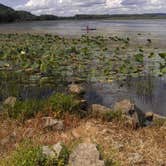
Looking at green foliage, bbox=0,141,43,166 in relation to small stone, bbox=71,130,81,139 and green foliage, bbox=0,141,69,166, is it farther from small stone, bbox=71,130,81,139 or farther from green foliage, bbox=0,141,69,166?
small stone, bbox=71,130,81,139

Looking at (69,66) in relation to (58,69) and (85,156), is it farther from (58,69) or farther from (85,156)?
(85,156)

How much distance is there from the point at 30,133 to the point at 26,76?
25.9 ft

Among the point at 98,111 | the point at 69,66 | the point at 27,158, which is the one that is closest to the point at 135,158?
the point at 27,158

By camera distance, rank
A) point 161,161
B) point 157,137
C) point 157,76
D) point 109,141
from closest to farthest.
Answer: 1. point 161,161
2. point 109,141
3. point 157,137
4. point 157,76

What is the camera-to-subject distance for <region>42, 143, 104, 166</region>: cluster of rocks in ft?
18.6

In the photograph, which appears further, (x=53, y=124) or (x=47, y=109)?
(x=47, y=109)

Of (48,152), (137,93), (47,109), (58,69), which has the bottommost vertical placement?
(137,93)

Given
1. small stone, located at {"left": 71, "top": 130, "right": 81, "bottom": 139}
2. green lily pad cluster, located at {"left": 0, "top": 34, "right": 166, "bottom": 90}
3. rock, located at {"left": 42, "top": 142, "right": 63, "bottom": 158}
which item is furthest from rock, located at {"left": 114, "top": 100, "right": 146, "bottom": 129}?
green lily pad cluster, located at {"left": 0, "top": 34, "right": 166, "bottom": 90}

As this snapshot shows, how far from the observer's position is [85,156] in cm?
578

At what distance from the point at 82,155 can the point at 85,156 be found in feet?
0.20

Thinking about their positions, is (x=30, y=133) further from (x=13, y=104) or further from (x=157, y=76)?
(x=157, y=76)

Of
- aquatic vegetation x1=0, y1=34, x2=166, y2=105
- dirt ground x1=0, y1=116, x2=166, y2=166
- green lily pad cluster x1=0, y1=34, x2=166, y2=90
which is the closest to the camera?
dirt ground x1=0, y1=116, x2=166, y2=166

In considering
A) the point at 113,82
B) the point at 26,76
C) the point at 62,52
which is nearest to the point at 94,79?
the point at 113,82

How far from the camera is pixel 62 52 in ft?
69.2
